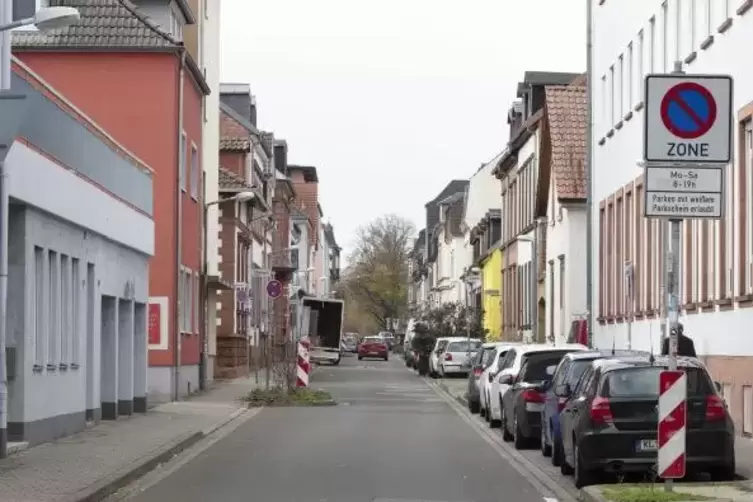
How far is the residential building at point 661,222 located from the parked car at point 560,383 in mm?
1936

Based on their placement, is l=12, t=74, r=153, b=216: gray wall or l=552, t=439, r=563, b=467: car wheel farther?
l=12, t=74, r=153, b=216: gray wall

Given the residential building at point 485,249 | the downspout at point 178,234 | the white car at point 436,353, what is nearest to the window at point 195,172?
the downspout at point 178,234

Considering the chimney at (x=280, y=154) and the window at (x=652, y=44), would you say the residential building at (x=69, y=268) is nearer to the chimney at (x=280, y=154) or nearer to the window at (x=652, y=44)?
the window at (x=652, y=44)

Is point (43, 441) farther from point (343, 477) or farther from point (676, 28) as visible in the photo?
point (676, 28)

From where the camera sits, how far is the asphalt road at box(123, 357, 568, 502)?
16.2 metres

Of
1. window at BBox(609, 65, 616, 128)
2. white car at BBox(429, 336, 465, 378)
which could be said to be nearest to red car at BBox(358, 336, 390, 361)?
white car at BBox(429, 336, 465, 378)

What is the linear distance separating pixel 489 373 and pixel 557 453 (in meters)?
10.6

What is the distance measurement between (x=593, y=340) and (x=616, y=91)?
684cm

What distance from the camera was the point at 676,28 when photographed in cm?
2989

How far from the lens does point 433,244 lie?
431ft

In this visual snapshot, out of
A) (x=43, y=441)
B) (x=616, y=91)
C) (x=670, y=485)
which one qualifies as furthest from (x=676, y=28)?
(x=670, y=485)

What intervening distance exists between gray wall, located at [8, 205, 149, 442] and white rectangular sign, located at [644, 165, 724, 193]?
Answer: 973 cm

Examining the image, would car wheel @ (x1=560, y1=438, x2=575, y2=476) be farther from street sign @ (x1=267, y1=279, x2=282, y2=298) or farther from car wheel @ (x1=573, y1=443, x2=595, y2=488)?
street sign @ (x1=267, y1=279, x2=282, y2=298)

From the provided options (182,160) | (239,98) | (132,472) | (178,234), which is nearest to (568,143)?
(182,160)
